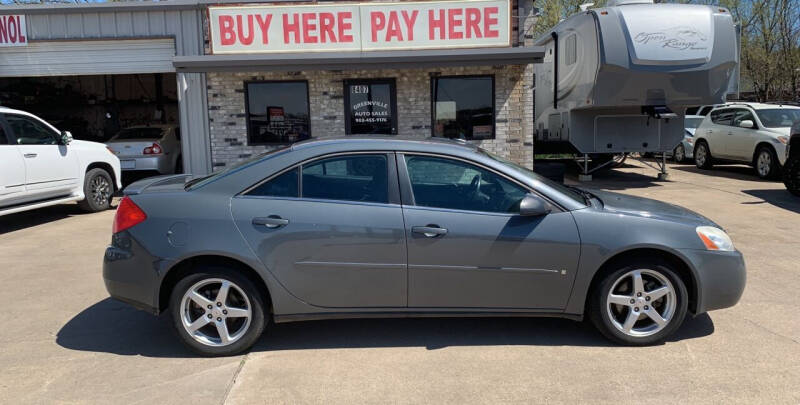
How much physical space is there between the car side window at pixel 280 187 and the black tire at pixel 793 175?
950 cm

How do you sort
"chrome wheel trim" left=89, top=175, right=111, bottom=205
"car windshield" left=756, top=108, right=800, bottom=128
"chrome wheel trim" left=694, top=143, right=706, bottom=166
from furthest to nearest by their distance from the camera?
"chrome wheel trim" left=694, top=143, right=706, bottom=166 < "car windshield" left=756, top=108, right=800, bottom=128 < "chrome wheel trim" left=89, top=175, right=111, bottom=205

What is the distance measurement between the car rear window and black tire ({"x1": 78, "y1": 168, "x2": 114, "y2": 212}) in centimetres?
313

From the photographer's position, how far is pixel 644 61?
10.6 m

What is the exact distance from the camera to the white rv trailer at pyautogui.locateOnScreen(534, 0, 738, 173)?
10.6m

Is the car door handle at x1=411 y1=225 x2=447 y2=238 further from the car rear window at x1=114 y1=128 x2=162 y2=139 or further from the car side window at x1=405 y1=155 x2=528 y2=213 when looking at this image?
the car rear window at x1=114 y1=128 x2=162 y2=139

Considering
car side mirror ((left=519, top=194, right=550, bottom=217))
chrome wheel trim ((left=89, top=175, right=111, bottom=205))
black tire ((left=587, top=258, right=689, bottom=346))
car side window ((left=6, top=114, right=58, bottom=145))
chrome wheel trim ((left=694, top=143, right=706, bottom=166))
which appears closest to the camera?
car side mirror ((left=519, top=194, right=550, bottom=217))

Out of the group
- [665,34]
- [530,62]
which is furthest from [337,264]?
[665,34]

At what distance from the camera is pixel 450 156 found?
13.4 ft

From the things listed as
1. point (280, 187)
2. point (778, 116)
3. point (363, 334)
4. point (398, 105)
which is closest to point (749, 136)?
point (778, 116)

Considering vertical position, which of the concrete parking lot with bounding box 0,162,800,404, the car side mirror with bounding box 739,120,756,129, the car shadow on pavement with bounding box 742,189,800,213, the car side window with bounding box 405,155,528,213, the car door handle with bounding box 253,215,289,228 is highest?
the car side mirror with bounding box 739,120,756,129

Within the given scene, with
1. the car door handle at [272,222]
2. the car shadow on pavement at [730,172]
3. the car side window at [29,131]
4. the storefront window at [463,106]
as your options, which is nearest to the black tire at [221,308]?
the car door handle at [272,222]

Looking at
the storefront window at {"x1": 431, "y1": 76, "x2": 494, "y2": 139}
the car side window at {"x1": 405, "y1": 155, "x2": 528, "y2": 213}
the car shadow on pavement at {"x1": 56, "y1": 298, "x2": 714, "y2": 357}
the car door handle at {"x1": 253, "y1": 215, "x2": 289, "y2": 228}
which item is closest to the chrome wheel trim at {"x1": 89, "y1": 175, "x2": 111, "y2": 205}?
the car shadow on pavement at {"x1": 56, "y1": 298, "x2": 714, "y2": 357}

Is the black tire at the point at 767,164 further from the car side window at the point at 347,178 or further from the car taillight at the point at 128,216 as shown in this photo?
the car taillight at the point at 128,216

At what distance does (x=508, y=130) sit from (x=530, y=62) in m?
1.42
